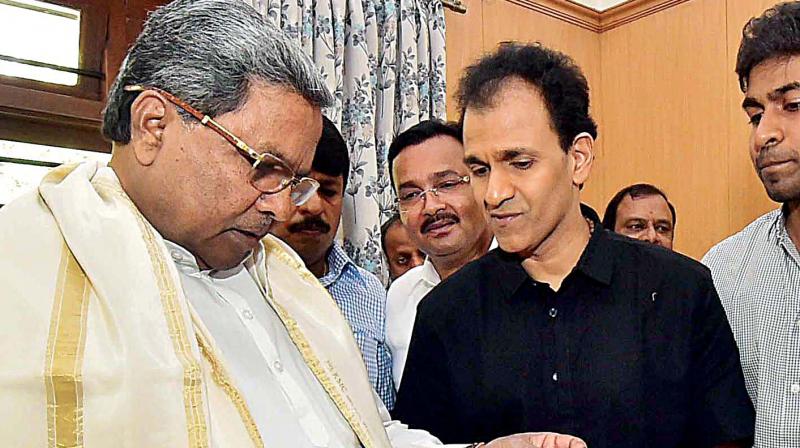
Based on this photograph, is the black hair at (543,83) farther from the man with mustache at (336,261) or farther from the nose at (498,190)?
the man with mustache at (336,261)

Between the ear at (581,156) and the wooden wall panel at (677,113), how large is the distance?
7.97ft

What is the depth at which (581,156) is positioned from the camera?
1.47 metres

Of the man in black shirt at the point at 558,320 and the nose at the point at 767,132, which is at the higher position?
the nose at the point at 767,132

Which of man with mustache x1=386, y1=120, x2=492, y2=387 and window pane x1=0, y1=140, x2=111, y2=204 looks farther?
window pane x1=0, y1=140, x2=111, y2=204

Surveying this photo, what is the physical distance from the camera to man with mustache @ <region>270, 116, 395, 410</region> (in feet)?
6.06

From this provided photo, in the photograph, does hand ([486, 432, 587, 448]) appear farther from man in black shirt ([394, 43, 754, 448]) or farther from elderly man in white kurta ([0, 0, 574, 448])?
man in black shirt ([394, 43, 754, 448])

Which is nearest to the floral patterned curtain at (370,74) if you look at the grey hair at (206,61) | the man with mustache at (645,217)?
the man with mustache at (645,217)

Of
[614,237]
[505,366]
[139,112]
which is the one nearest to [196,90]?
[139,112]

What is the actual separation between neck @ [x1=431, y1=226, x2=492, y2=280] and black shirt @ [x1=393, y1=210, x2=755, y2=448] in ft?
1.57

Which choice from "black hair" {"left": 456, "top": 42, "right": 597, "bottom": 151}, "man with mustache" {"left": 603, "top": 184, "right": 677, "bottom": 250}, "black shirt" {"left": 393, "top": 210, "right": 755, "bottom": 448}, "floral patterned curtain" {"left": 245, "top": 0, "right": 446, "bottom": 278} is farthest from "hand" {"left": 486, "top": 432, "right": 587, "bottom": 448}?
"man with mustache" {"left": 603, "top": 184, "right": 677, "bottom": 250}

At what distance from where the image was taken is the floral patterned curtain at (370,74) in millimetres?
2938

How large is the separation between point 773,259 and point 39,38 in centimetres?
216

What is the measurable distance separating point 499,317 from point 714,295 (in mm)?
377

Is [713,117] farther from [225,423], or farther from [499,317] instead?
[225,423]
